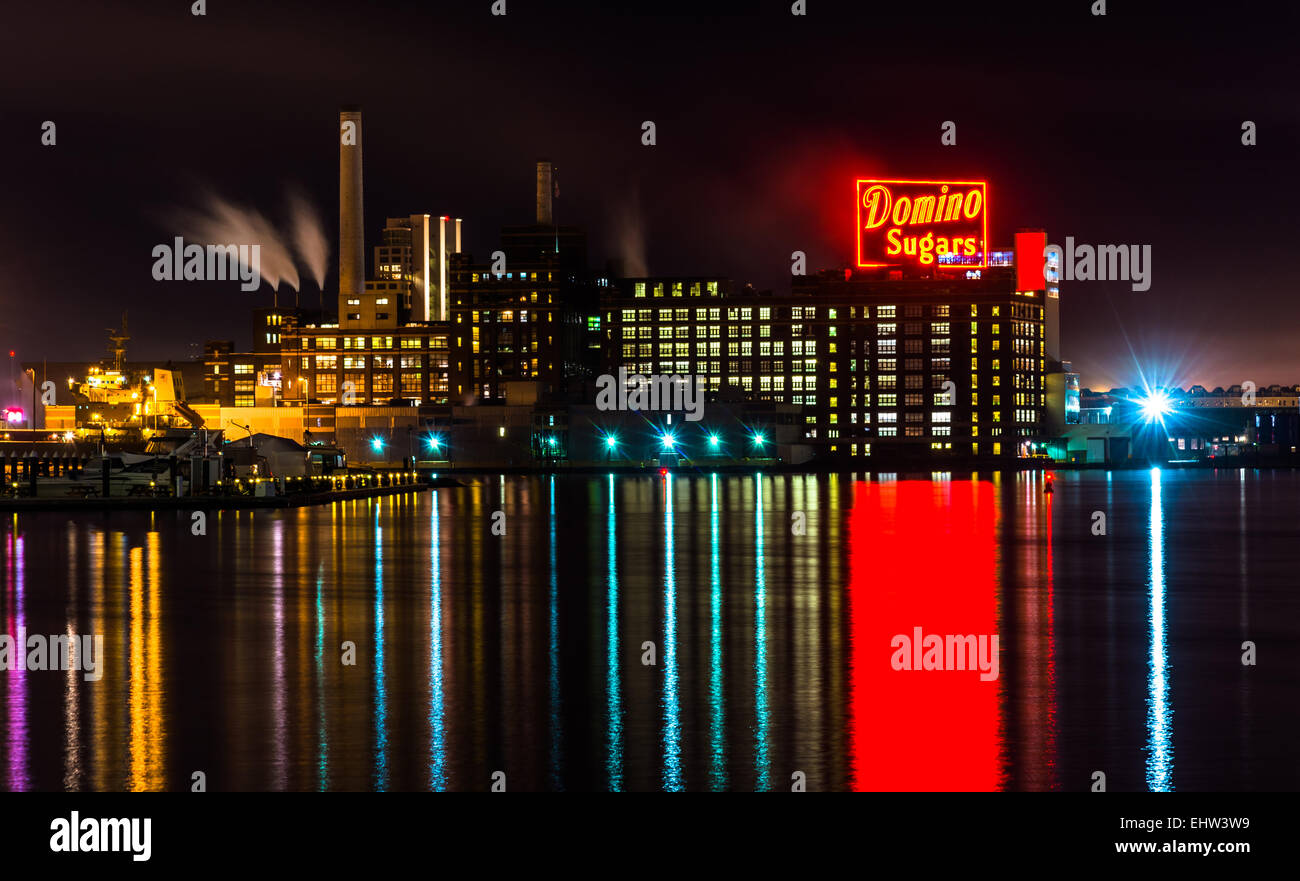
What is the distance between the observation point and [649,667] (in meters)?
25.2

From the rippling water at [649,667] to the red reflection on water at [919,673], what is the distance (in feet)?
0.29

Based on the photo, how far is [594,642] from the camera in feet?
92.4

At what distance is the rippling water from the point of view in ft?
58.8

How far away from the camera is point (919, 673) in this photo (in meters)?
24.5

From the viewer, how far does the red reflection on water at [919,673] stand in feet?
58.5

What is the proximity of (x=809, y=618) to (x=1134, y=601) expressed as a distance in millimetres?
9449

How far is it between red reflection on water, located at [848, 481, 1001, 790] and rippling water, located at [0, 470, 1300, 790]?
9 centimetres

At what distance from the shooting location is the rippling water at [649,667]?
1792cm

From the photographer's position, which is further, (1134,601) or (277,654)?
(1134,601)

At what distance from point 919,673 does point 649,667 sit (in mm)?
4698

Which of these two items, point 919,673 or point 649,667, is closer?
point 919,673
